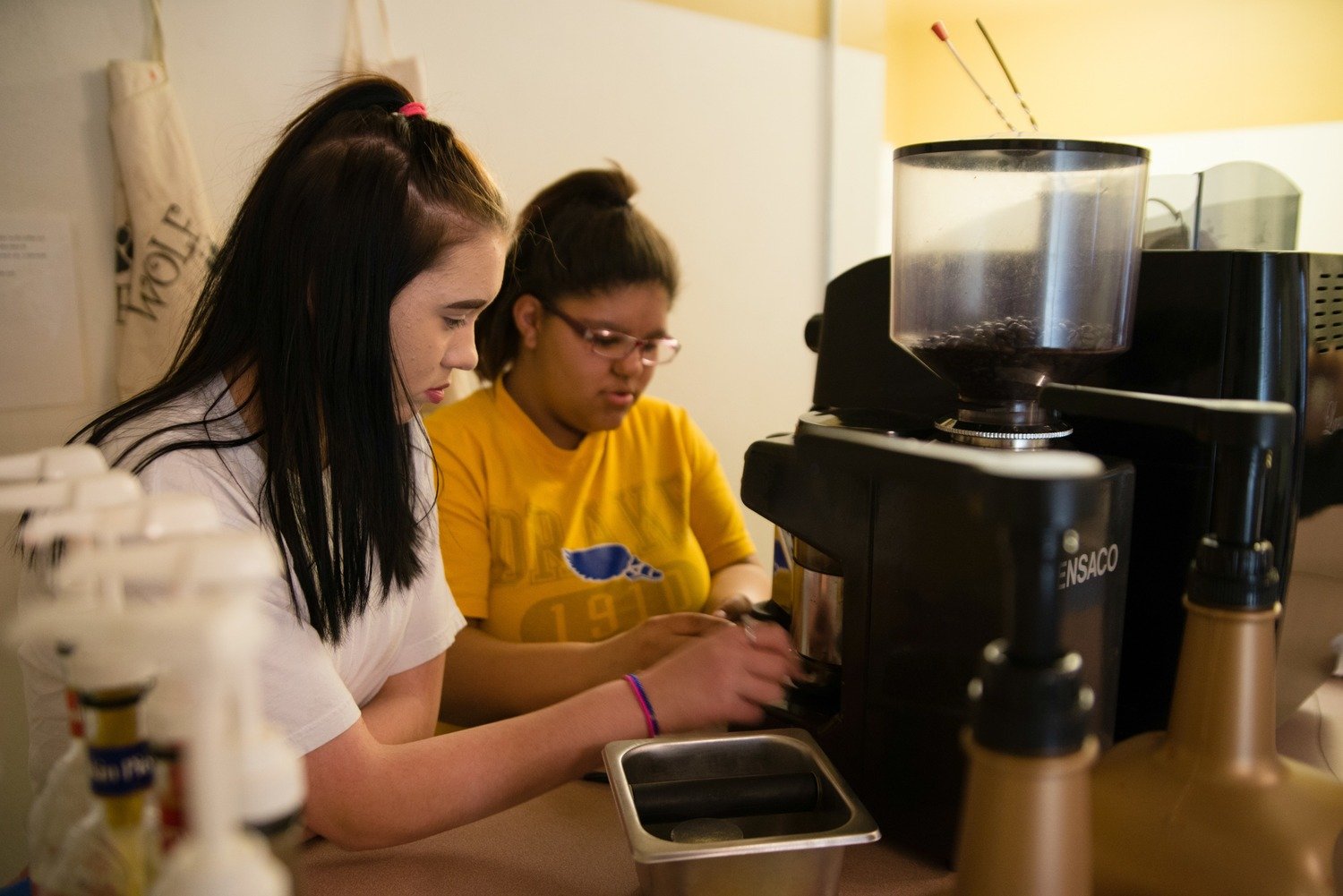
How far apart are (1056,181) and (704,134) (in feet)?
5.37

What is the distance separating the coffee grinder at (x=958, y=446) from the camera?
2.46 ft

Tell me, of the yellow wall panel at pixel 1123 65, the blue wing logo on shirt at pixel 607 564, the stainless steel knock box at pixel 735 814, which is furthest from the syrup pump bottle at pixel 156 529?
the yellow wall panel at pixel 1123 65

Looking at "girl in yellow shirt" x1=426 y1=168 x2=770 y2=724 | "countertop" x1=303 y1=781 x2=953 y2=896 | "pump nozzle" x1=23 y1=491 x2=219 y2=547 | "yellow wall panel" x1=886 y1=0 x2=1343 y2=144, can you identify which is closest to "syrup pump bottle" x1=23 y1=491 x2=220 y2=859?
"pump nozzle" x1=23 y1=491 x2=219 y2=547

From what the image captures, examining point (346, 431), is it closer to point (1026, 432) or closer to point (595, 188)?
point (1026, 432)

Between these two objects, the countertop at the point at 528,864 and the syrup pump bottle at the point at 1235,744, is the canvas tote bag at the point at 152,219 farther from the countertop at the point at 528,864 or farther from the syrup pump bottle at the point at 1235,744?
the syrup pump bottle at the point at 1235,744

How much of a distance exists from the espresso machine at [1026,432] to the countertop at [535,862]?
0.04 metres

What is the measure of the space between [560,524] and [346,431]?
662 mm

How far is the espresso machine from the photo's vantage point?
2.50 ft

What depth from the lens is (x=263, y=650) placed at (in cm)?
81

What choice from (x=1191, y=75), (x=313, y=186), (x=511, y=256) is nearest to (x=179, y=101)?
(x=511, y=256)

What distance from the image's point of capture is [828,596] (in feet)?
2.87

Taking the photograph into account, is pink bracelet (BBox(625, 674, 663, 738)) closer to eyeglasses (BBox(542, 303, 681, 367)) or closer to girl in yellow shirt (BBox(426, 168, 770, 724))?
girl in yellow shirt (BBox(426, 168, 770, 724))

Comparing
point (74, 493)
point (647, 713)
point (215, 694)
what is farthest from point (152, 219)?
point (215, 694)

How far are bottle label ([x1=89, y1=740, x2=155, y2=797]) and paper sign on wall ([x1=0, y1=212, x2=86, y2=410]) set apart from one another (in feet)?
4.46
